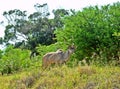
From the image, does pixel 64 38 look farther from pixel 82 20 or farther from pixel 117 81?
pixel 117 81

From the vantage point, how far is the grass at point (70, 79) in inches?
360

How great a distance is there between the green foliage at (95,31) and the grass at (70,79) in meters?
3.70

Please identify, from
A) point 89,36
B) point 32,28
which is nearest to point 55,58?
point 89,36

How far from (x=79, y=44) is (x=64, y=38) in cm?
125

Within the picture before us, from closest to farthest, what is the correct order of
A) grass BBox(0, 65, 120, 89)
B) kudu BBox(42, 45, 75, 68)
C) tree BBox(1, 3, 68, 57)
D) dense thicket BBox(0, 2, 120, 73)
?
grass BBox(0, 65, 120, 89)
kudu BBox(42, 45, 75, 68)
dense thicket BBox(0, 2, 120, 73)
tree BBox(1, 3, 68, 57)

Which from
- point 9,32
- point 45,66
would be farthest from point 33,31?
point 45,66

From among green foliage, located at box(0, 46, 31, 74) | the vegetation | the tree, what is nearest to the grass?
the vegetation

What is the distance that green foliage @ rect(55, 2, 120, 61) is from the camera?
1462 cm

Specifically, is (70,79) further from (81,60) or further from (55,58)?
(81,60)

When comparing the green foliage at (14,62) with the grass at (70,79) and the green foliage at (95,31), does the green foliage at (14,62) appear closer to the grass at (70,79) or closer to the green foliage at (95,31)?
the green foliage at (95,31)

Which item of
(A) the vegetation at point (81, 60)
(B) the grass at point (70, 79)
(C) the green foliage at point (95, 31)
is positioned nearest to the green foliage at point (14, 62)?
(A) the vegetation at point (81, 60)

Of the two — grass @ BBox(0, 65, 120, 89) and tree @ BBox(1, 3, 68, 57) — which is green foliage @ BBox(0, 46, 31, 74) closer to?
grass @ BBox(0, 65, 120, 89)

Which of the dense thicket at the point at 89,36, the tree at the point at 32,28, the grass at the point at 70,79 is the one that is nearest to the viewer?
the grass at the point at 70,79

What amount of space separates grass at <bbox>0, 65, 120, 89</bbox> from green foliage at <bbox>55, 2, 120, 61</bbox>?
370cm
